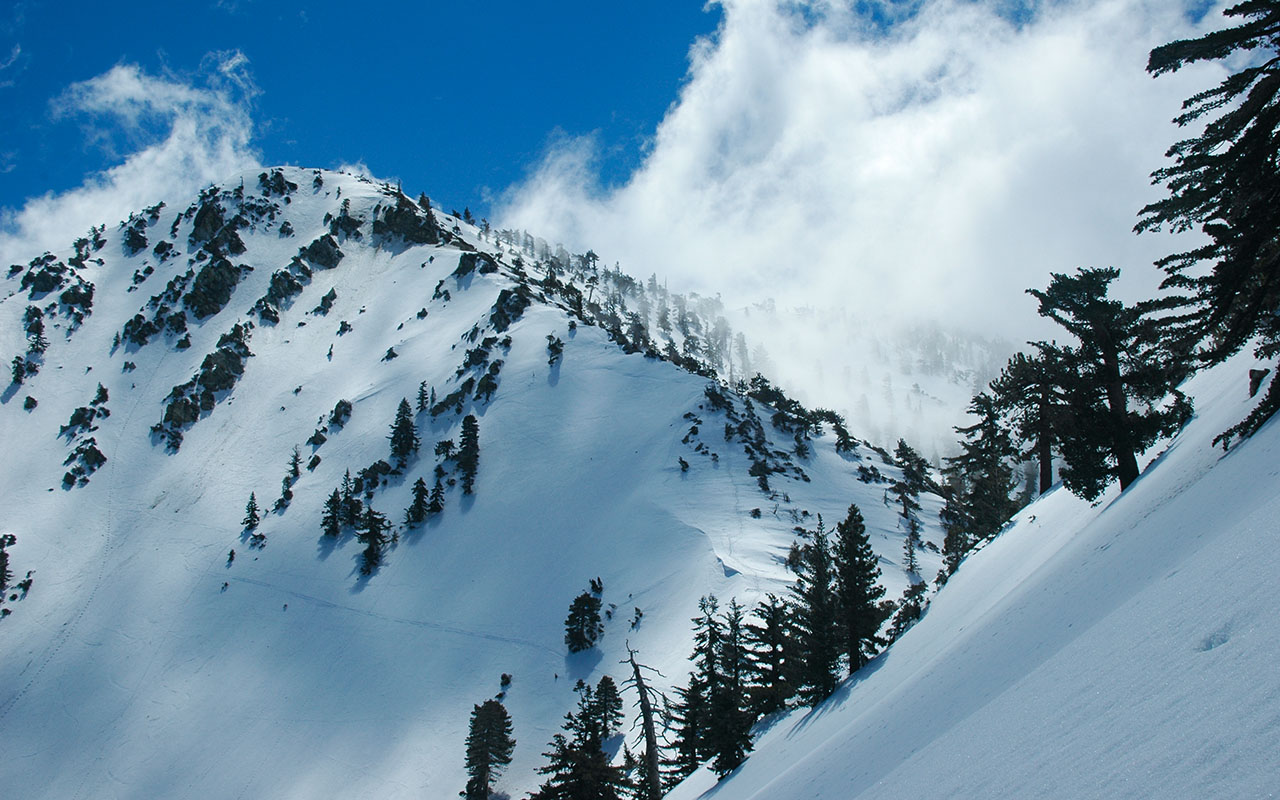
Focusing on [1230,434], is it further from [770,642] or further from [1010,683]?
[770,642]

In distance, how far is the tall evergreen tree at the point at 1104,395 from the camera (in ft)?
58.0

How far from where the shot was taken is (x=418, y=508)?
75.4 meters

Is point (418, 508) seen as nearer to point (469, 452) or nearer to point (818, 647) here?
point (469, 452)

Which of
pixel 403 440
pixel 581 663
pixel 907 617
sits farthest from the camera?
pixel 403 440

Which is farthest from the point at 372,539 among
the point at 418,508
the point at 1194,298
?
the point at 1194,298

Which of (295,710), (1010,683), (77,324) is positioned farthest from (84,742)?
(77,324)

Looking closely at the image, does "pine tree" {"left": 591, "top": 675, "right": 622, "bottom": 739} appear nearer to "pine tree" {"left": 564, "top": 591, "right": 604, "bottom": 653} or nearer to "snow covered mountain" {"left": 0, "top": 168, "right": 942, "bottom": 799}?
"snow covered mountain" {"left": 0, "top": 168, "right": 942, "bottom": 799}

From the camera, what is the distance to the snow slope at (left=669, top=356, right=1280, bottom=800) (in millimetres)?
3942

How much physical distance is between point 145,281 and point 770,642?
16528 centimetres

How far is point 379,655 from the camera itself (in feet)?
200

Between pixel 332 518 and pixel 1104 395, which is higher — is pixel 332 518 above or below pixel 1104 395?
above

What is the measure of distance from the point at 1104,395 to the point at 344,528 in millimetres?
78976

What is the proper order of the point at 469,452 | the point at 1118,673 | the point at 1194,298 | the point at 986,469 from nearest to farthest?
1. the point at 1118,673
2. the point at 1194,298
3. the point at 986,469
4. the point at 469,452

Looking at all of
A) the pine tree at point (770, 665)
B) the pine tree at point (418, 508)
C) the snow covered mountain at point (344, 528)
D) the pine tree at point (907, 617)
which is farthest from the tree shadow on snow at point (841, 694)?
the pine tree at point (418, 508)
